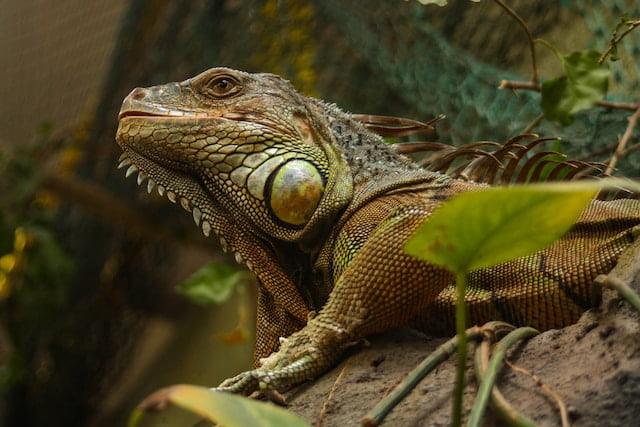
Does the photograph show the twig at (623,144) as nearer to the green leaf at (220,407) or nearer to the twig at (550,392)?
the twig at (550,392)

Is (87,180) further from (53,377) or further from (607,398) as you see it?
(607,398)

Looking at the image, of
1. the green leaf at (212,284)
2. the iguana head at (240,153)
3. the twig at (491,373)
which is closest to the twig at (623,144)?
the iguana head at (240,153)

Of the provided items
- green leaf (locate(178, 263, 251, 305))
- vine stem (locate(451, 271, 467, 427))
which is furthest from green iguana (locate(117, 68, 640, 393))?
green leaf (locate(178, 263, 251, 305))

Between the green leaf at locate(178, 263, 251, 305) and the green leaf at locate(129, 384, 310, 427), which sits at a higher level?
the green leaf at locate(129, 384, 310, 427)

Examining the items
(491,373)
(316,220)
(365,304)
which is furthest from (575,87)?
(491,373)

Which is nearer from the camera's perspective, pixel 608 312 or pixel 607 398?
pixel 607 398

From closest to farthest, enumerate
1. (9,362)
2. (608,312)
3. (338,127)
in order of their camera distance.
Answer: (608,312) < (338,127) < (9,362)

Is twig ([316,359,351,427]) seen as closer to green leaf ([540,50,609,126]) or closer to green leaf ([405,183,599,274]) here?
green leaf ([405,183,599,274])

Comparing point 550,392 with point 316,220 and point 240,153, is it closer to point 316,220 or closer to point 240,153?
point 316,220

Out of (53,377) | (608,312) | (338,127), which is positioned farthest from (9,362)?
(608,312)

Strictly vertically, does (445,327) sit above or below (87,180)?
above
